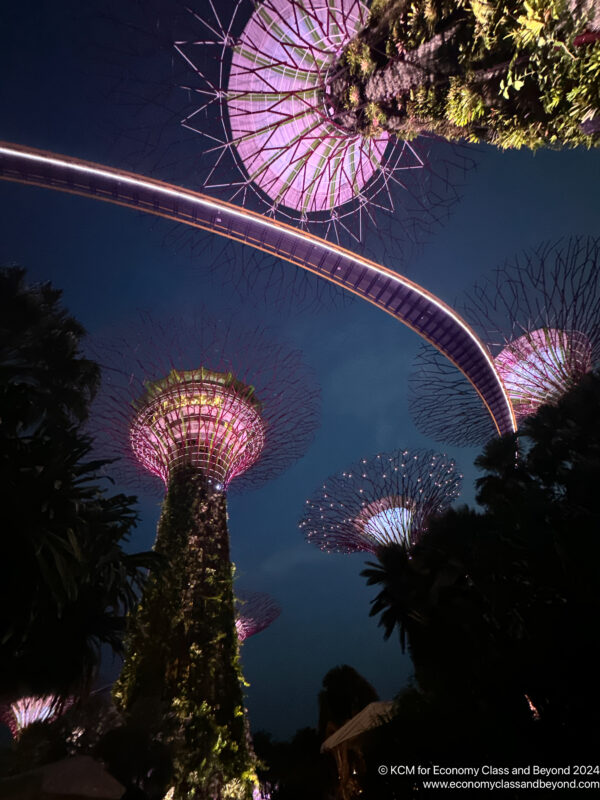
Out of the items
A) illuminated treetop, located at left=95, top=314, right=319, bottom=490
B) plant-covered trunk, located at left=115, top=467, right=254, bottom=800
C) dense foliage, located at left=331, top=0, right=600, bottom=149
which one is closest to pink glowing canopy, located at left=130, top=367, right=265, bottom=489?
illuminated treetop, located at left=95, top=314, right=319, bottom=490

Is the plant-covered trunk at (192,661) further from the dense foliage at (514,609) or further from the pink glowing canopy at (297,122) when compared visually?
the pink glowing canopy at (297,122)

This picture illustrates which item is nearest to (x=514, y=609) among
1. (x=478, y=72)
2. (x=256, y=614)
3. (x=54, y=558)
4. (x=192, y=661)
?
(x=192, y=661)

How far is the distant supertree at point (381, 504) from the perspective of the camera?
50.8 feet

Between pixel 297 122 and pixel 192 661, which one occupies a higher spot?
pixel 297 122

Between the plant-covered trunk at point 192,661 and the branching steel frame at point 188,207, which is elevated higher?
the branching steel frame at point 188,207

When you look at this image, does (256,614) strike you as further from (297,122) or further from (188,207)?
(297,122)

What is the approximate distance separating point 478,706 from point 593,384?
899cm

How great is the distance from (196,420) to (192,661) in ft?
20.6

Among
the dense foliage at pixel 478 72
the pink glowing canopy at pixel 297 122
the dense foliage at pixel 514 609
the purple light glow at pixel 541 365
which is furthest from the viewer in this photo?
the purple light glow at pixel 541 365

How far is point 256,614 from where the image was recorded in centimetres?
2264

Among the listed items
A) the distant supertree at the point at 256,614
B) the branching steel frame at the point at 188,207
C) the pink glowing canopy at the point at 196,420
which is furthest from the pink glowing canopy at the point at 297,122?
the distant supertree at the point at 256,614

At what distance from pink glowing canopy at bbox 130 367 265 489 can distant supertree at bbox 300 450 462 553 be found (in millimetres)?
5250

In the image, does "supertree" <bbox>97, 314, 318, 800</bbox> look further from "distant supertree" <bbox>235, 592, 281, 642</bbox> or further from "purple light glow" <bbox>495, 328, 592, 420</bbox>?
"distant supertree" <bbox>235, 592, 281, 642</bbox>

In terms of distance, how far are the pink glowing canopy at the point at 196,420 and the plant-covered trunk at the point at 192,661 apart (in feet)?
5.49
